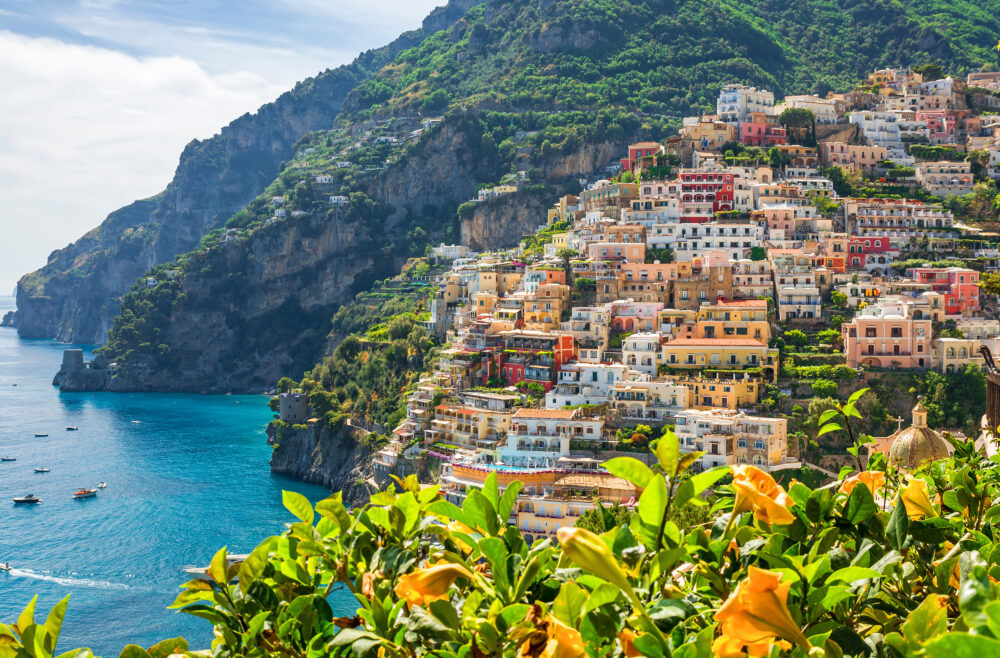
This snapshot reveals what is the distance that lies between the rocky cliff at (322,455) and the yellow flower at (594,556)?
37.8 meters

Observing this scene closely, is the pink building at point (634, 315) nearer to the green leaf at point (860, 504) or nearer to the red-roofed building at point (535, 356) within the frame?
the red-roofed building at point (535, 356)

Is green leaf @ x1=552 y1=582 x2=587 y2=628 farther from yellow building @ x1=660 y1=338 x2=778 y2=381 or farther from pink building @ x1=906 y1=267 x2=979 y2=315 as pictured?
pink building @ x1=906 y1=267 x2=979 y2=315

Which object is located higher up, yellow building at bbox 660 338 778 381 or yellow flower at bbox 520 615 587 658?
yellow flower at bbox 520 615 587 658

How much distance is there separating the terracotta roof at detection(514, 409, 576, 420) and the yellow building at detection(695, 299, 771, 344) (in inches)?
270

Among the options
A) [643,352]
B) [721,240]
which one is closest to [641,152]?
[721,240]

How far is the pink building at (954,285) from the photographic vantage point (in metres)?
32.8

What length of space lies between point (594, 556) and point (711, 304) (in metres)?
33.5

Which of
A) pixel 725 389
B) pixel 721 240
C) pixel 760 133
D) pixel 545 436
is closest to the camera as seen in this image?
pixel 545 436

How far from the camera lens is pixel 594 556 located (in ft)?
5.83

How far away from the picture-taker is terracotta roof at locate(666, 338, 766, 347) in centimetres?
3072

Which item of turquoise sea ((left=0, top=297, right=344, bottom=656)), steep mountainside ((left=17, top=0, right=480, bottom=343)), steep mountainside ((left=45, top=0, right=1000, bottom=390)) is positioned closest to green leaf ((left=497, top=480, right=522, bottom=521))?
turquoise sea ((left=0, top=297, right=344, bottom=656))

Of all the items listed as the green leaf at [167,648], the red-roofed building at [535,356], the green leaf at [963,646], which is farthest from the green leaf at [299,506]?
the red-roofed building at [535,356]

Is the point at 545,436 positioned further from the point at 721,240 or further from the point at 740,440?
the point at 721,240

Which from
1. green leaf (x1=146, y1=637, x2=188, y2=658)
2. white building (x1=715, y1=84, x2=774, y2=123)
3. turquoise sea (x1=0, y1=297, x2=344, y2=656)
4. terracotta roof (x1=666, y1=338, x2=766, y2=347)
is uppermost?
white building (x1=715, y1=84, x2=774, y2=123)
